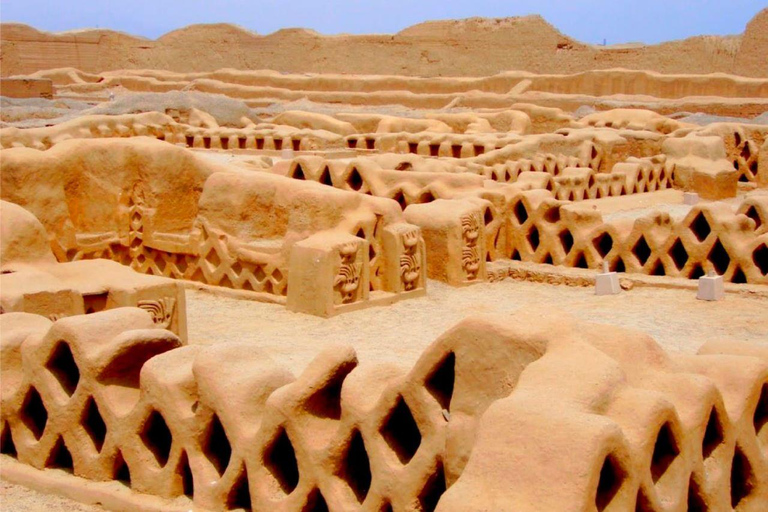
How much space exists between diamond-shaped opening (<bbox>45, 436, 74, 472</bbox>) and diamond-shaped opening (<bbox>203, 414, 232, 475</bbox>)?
84 centimetres

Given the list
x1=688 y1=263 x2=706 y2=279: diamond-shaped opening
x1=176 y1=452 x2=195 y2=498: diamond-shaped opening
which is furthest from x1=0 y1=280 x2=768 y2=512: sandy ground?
x1=176 y1=452 x2=195 y2=498: diamond-shaped opening

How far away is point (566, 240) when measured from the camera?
10.0 metres

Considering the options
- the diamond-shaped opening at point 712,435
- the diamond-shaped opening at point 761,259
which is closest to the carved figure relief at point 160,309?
the diamond-shaped opening at point 712,435

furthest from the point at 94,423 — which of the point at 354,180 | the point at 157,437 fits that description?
the point at 354,180

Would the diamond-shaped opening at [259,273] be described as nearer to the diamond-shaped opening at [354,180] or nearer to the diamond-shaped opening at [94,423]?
the diamond-shaped opening at [354,180]

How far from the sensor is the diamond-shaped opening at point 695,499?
347 cm

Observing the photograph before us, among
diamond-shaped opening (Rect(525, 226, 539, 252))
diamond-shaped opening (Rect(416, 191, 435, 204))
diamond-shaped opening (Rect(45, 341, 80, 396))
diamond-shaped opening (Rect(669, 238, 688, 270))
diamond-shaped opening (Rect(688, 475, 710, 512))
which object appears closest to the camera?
diamond-shaped opening (Rect(688, 475, 710, 512))

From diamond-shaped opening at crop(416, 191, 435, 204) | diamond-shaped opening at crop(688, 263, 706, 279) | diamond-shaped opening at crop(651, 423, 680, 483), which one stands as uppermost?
diamond-shaped opening at crop(651, 423, 680, 483)

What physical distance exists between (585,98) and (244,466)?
20012 millimetres

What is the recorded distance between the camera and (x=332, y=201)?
8.42m

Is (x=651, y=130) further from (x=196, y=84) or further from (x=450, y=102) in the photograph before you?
(x=196, y=84)

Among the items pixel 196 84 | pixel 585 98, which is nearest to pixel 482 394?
pixel 585 98

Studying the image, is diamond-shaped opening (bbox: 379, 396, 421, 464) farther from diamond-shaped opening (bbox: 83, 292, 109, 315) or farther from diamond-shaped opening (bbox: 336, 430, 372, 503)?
diamond-shaped opening (bbox: 83, 292, 109, 315)

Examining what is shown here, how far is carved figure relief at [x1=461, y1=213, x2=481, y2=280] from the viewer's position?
30.6 feet
